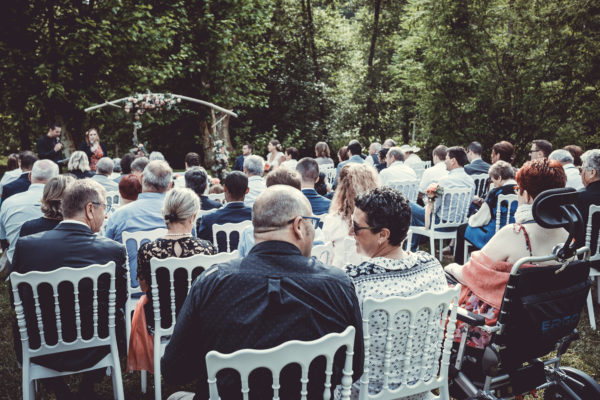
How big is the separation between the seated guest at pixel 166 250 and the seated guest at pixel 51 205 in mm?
785

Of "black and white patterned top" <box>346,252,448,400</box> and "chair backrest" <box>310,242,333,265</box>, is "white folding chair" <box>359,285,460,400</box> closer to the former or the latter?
"black and white patterned top" <box>346,252,448,400</box>

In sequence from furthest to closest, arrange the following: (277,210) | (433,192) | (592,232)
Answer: (433,192)
(592,232)
(277,210)

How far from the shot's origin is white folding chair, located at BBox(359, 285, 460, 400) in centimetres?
188

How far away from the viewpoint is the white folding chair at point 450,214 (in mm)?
5734

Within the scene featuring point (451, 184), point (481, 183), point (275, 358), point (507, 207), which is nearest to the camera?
point (275, 358)

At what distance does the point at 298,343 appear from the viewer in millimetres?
1438

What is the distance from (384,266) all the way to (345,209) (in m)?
1.51

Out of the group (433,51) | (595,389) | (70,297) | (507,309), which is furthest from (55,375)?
(433,51)

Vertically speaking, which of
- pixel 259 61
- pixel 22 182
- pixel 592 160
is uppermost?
pixel 259 61

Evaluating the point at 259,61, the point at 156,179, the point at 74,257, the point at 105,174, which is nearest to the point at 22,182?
the point at 105,174

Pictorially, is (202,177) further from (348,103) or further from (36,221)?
(348,103)

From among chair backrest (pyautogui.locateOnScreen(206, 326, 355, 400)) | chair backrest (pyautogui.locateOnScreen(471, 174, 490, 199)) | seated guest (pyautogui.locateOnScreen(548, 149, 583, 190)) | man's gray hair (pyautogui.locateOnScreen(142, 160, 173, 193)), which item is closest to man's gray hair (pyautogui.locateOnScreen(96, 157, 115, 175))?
man's gray hair (pyautogui.locateOnScreen(142, 160, 173, 193))

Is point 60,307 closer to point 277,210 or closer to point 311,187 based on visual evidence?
point 277,210

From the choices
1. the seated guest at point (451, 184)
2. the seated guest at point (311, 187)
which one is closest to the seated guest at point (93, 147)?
the seated guest at point (311, 187)
